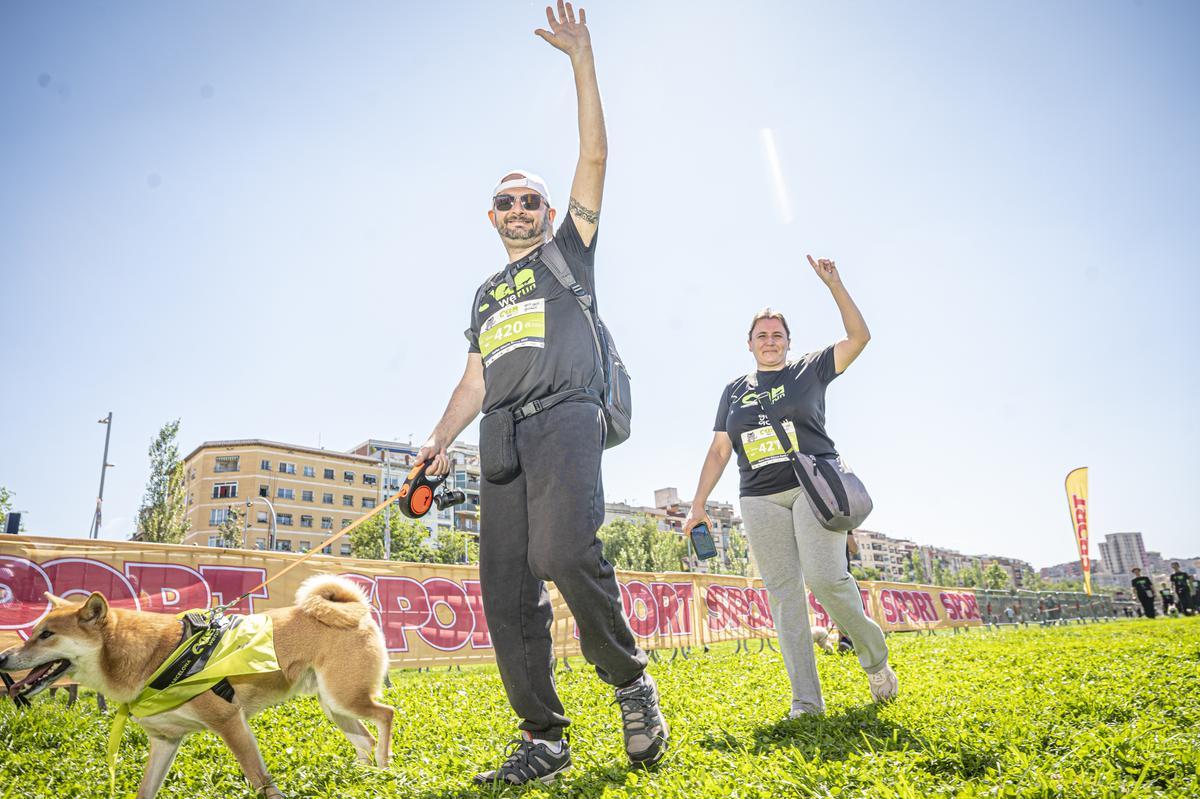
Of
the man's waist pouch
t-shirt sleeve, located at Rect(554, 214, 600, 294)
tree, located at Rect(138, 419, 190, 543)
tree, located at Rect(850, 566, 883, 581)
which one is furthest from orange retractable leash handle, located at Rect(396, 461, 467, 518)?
tree, located at Rect(138, 419, 190, 543)

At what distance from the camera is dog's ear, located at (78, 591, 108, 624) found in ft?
11.4

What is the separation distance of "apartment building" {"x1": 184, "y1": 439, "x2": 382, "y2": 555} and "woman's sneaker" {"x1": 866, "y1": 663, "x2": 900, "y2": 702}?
84.2 meters

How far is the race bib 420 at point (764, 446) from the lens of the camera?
4566 millimetres

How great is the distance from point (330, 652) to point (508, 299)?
7.92ft

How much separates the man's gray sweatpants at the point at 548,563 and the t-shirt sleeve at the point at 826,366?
2.30 metres

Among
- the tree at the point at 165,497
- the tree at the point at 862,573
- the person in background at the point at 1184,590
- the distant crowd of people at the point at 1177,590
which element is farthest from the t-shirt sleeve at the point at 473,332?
the tree at the point at 165,497

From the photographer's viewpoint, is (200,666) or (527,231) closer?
(200,666)

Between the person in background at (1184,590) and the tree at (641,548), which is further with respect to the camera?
the tree at (641,548)

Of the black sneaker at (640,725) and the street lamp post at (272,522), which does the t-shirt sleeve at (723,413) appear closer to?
the black sneaker at (640,725)

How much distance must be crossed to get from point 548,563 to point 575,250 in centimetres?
157

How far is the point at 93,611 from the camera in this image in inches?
138

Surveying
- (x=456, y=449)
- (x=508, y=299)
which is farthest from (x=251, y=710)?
(x=456, y=449)

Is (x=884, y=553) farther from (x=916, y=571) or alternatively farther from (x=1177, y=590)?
(x=1177, y=590)

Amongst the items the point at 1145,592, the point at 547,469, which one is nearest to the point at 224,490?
the point at 1145,592
